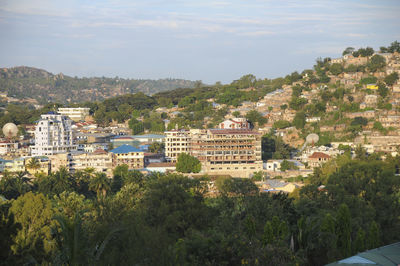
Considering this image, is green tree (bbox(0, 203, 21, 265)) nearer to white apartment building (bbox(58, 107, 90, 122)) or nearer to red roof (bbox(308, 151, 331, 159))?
red roof (bbox(308, 151, 331, 159))

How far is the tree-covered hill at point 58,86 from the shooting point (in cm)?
11529

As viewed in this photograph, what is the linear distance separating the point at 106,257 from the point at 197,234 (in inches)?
77.9

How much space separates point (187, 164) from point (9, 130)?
69.1 feet

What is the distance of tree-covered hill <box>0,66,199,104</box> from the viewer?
115m

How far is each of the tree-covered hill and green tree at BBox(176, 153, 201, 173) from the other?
70255mm

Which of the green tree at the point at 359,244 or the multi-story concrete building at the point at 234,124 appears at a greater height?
the multi-story concrete building at the point at 234,124

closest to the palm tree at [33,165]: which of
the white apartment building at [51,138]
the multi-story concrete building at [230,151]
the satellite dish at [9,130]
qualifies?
the white apartment building at [51,138]

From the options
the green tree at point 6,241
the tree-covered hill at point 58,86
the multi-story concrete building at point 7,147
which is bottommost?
the multi-story concrete building at point 7,147

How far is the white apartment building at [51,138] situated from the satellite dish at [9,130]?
11.5 meters

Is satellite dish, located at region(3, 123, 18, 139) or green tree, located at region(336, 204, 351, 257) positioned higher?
satellite dish, located at region(3, 123, 18, 139)

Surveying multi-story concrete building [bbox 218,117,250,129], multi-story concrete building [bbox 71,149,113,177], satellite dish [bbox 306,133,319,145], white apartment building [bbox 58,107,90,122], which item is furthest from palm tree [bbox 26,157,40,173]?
A: white apartment building [bbox 58,107,90,122]

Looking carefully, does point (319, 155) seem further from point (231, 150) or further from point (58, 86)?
point (58, 86)

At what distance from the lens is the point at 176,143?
1497 inches

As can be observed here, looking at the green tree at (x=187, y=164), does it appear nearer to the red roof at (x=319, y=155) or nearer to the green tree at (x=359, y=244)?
the red roof at (x=319, y=155)
